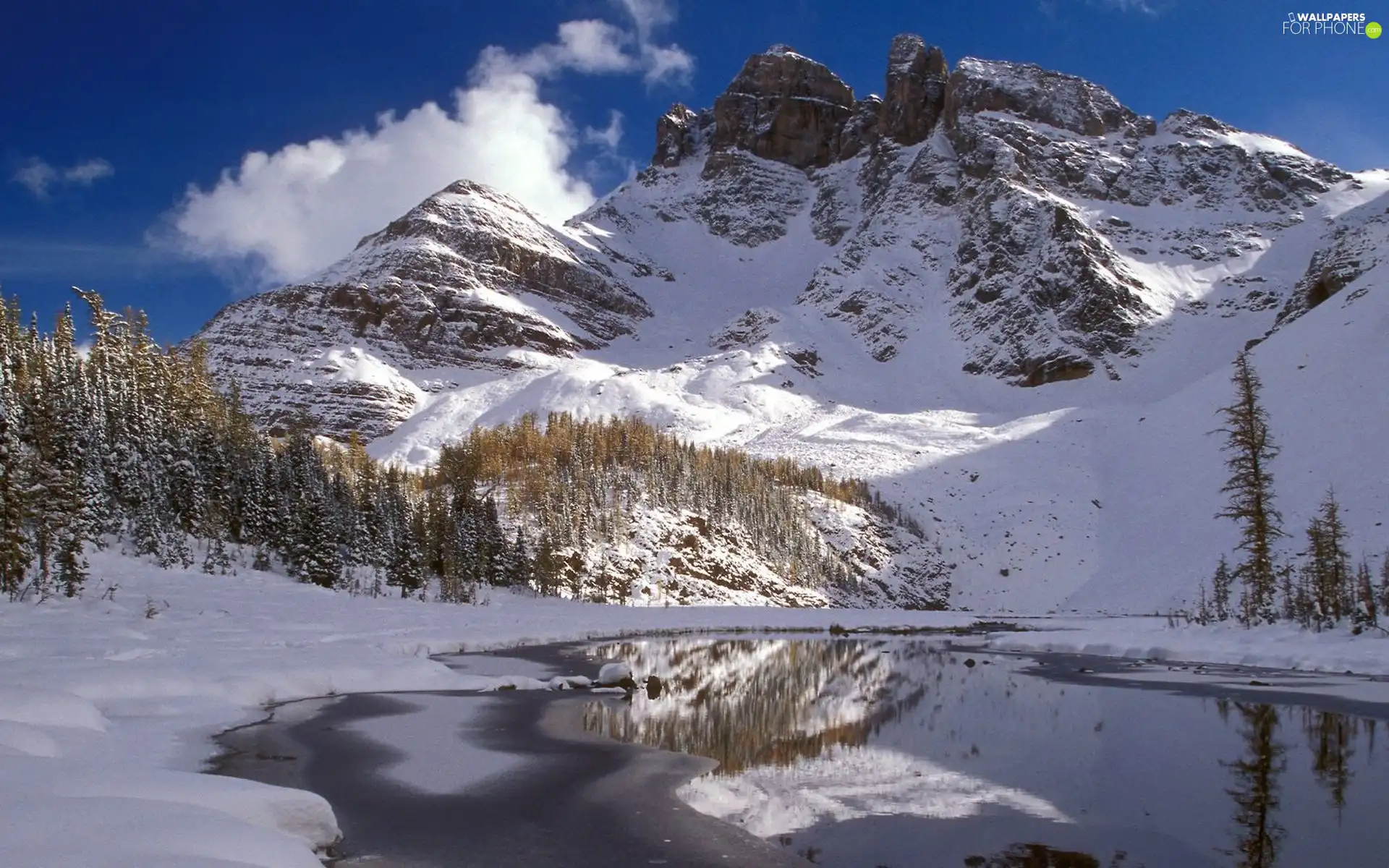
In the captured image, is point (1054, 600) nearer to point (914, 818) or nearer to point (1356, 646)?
point (1356, 646)

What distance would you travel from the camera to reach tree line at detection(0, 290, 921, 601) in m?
40.1

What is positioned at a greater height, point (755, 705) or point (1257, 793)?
point (1257, 793)

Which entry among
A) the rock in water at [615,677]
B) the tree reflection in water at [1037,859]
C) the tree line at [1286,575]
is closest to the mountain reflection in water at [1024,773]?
the tree reflection in water at [1037,859]

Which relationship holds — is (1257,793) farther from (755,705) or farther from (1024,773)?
(755,705)

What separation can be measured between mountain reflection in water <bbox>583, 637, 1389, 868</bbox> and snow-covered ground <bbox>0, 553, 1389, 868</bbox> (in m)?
5.52

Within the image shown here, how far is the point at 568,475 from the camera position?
87125 mm

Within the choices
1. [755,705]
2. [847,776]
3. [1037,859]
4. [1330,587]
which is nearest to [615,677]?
[755,705]

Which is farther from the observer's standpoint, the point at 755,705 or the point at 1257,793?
A: the point at 755,705

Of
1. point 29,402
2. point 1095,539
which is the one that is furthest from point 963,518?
point 29,402

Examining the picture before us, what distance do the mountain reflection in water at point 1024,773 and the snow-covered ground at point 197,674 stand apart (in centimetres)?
552

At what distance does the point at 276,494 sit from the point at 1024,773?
60.2 metres

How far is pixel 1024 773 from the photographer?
12.8m

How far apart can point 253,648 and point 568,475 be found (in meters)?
63.9

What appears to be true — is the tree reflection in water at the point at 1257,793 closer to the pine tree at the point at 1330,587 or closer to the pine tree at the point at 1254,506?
the pine tree at the point at 1330,587
